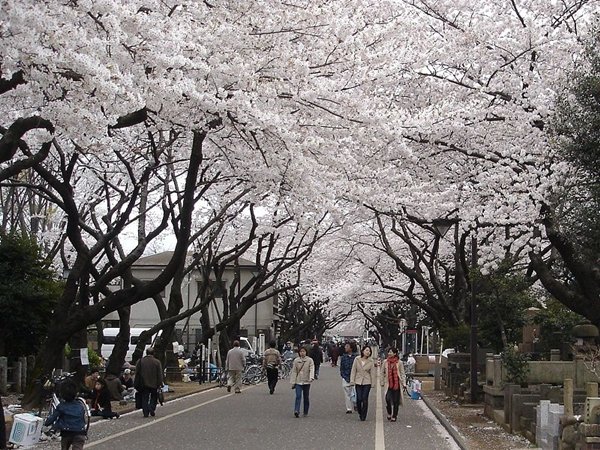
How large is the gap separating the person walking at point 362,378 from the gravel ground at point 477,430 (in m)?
1.74

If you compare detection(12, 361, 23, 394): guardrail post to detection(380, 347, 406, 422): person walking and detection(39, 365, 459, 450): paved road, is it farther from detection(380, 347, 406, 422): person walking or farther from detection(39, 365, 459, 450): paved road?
detection(380, 347, 406, 422): person walking

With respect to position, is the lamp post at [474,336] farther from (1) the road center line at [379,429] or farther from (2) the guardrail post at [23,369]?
(2) the guardrail post at [23,369]

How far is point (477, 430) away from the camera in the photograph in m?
16.2

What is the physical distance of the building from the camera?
57.5 metres

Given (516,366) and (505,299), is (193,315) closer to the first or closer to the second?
(505,299)

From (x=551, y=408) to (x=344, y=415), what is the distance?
8.06 meters

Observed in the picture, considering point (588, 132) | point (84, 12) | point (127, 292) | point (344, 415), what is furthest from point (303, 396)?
point (84, 12)

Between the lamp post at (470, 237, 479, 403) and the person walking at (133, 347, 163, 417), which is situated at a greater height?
the lamp post at (470, 237, 479, 403)

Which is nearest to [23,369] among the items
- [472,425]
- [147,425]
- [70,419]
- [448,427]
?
[147,425]

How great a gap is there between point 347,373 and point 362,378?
3092 mm

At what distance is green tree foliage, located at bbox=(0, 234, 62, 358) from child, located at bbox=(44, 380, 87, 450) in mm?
12107

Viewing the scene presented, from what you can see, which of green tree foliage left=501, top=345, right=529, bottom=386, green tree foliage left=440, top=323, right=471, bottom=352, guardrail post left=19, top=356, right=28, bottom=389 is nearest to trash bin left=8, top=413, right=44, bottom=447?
green tree foliage left=501, top=345, right=529, bottom=386

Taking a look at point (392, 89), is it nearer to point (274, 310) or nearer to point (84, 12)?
point (84, 12)

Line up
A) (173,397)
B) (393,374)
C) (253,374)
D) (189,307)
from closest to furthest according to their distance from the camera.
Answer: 1. (393,374)
2. (173,397)
3. (253,374)
4. (189,307)
